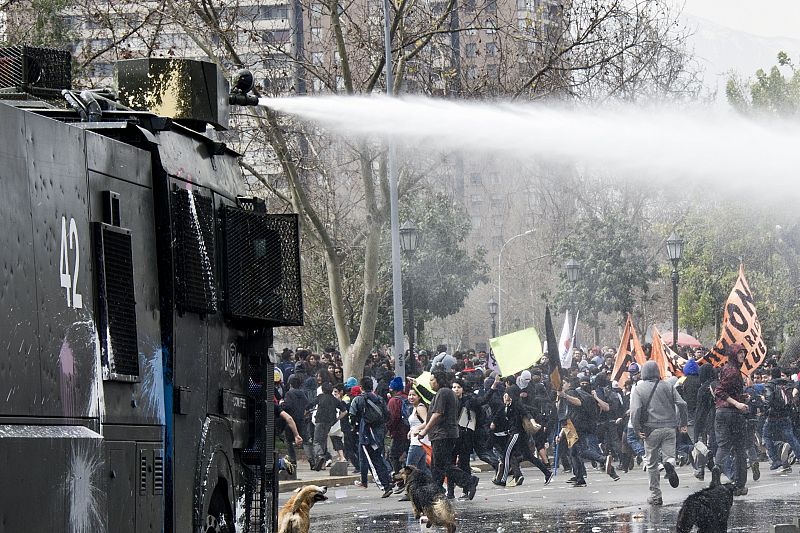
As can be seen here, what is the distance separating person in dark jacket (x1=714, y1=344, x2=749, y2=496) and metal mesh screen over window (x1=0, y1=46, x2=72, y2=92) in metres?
12.5

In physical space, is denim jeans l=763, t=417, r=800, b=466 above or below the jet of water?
below

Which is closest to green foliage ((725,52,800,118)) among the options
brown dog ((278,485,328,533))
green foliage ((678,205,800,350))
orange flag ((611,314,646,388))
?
green foliage ((678,205,800,350))

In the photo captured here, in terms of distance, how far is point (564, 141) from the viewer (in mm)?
16359

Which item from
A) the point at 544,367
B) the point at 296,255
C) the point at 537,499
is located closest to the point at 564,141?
the point at 537,499

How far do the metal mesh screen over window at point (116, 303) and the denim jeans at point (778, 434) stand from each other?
17436mm

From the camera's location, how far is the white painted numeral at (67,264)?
227 inches

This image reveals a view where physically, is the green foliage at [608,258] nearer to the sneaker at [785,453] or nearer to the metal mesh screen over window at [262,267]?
the sneaker at [785,453]

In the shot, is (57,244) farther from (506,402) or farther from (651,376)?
(506,402)

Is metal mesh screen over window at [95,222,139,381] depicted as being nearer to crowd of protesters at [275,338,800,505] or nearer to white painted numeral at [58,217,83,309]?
white painted numeral at [58,217,83,309]

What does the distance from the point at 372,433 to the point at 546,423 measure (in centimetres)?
460

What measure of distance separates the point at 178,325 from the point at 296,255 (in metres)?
1.88

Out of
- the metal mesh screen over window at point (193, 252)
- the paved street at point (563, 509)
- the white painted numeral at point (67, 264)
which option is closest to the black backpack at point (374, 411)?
the paved street at point (563, 509)

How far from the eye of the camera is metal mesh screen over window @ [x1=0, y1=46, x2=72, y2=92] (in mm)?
7672

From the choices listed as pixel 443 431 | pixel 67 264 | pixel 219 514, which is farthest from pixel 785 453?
pixel 67 264
